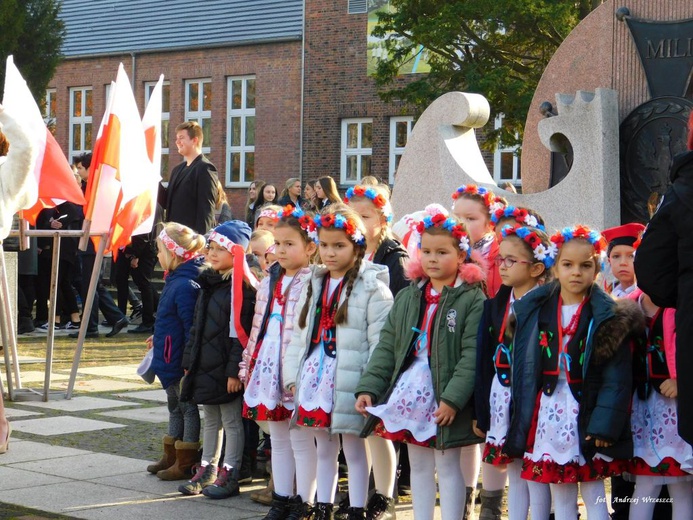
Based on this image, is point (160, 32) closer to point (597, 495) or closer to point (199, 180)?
point (199, 180)

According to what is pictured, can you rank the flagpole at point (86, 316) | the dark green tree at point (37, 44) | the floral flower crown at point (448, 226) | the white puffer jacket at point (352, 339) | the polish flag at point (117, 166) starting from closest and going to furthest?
the floral flower crown at point (448, 226), the white puffer jacket at point (352, 339), the polish flag at point (117, 166), the flagpole at point (86, 316), the dark green tree at point (37, 44)

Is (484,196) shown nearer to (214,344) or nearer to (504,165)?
(214,344)

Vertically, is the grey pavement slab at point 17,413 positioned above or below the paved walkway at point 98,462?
above

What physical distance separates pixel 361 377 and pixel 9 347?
5.05 m

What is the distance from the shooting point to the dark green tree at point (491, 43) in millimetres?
22172

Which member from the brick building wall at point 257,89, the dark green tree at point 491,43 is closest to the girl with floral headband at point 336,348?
the dark green tree at point 491,43

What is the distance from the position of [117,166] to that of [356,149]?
23.0 metres

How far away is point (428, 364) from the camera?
551cm

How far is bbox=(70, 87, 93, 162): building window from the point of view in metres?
39.1

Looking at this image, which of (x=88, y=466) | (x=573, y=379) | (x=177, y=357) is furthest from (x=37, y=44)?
(x=573, y=379)

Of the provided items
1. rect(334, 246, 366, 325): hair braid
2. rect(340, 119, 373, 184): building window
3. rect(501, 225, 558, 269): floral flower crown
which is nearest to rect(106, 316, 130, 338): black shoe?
rect(334, 246, 366, 325): hair braid

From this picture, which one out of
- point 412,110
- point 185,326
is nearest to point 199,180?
point 185,326

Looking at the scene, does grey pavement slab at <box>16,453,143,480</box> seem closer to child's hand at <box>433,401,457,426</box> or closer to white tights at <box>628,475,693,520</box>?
child's hand at <box>433,401,457,426</box>

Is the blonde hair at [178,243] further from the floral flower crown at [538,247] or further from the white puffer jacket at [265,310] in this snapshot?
the floral flower crown at [538,247]
